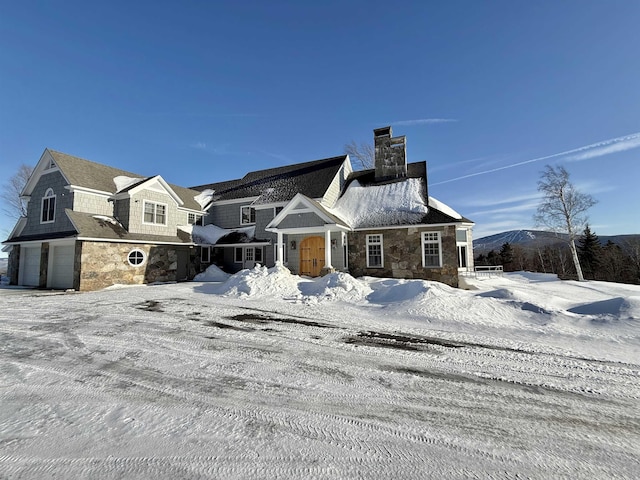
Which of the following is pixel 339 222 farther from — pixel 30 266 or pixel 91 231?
pixel 30 266

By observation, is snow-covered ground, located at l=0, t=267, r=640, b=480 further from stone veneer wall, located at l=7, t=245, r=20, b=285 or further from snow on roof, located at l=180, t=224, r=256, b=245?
stone veneer wall, located at l=7, t=245, r=20, b=285

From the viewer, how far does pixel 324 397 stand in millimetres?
3650

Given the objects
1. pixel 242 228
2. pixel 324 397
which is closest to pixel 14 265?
pixel 242 228

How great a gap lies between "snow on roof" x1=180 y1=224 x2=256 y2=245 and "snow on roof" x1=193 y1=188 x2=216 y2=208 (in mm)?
2105

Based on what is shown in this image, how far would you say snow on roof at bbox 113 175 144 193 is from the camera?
19.2 meters

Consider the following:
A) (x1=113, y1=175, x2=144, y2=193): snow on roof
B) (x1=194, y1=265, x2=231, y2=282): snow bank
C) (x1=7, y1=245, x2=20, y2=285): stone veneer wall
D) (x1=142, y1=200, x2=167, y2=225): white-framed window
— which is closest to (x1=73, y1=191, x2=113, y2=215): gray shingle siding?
(x1=113, y1=175, x2=144, y2=193): snow on roof

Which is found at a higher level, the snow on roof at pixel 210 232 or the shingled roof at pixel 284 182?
the shingled roof at pixel 284 182

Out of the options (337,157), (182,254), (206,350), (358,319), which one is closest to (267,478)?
(206,350)

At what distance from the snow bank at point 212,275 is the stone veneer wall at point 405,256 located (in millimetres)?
9171

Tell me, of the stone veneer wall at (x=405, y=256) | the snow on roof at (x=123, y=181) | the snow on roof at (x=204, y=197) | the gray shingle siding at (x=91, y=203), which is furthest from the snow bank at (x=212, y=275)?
the stone veneer wall at (x=405, y=256)

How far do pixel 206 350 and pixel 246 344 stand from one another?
29.6 inches

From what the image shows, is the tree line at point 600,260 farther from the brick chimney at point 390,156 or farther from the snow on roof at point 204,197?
the snow on roof at point 204,197

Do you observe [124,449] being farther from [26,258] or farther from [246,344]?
[26,258]

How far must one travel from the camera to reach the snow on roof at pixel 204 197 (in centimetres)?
2470
